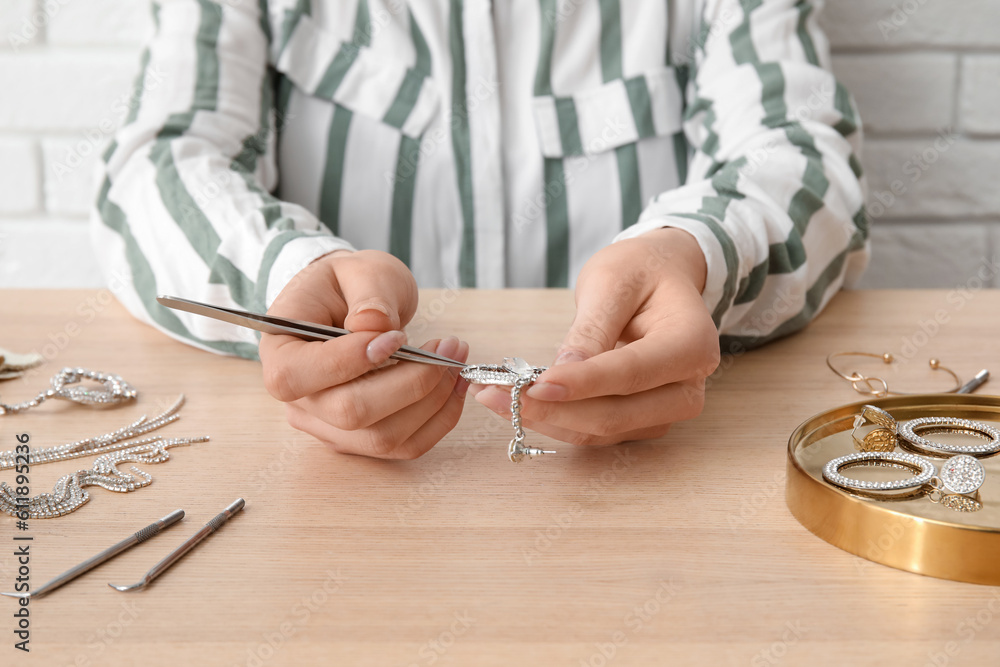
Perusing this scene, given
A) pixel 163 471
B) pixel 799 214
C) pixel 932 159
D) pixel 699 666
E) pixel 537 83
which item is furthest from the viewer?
pixel 932 159

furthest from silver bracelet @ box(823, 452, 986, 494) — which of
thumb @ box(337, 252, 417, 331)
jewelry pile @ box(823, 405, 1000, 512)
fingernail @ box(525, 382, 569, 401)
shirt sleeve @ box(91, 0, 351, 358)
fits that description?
shirt sleeve @ box(91, 0, 351, 358)

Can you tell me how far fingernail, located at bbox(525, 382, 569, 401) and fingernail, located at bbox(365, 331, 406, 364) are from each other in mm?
67

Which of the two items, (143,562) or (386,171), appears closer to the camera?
(143,562)

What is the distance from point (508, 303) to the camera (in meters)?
0.65

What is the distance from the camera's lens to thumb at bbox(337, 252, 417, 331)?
0.39 meters

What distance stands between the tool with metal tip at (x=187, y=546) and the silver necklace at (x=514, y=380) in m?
0.12

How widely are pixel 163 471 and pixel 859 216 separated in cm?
57

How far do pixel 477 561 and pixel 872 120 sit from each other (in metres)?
0.86

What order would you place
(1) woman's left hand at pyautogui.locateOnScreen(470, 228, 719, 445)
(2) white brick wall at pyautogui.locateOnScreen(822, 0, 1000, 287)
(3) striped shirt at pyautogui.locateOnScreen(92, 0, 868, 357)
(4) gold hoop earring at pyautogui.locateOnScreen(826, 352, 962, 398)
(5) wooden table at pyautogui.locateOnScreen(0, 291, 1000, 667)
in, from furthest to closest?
(2) white brick wall at pyautogui.locateOnScreen(822, 0, 1000, 287)
(3) striped shirt at pyautogui.locateOnScreen(92, 0, 868, 357)
(4) gold hoop earring at pyautogui.locateOnScreen(826, 352, 962, 398)
(1) woman's left hand at pyautogui.locateOnScreen(470, 228, 719, 445)
(5) wooden table at pyautogui.locateOnScreen(0, 291, 1000, 667)

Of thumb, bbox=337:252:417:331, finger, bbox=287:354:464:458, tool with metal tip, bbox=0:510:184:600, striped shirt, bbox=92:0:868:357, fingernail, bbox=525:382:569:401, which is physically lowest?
tool with metal tip, bbox=0:510:184:600

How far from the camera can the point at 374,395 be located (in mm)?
377

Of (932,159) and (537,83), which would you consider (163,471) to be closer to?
(537,83)

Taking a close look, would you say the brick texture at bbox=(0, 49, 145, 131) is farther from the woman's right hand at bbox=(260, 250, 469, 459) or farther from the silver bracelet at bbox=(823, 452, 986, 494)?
the silver bracelet at bbox=(823, 452, 986, 494)

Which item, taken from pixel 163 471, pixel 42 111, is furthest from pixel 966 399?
pixel 42 111
